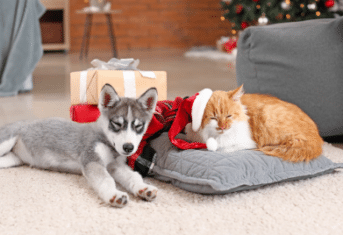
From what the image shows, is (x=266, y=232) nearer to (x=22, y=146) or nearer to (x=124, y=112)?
(x=124, y=112)

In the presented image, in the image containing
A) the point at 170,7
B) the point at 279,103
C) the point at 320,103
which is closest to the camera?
the point at 279,103

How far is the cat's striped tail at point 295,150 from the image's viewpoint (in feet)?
4.10

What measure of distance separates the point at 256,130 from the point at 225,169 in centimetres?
28

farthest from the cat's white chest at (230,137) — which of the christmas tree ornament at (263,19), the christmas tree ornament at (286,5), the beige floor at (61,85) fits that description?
the christmas tree ornament at (286,5)

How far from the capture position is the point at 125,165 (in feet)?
4.17

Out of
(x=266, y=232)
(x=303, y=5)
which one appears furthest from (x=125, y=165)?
(x=303, y=5)

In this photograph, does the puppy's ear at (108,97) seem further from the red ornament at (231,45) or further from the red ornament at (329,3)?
the red ornament at (231,45)

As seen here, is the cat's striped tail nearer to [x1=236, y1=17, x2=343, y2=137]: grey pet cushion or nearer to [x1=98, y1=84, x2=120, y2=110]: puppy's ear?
[x1=236, y1=17, x2=343, y2=137]: grey pet cushion

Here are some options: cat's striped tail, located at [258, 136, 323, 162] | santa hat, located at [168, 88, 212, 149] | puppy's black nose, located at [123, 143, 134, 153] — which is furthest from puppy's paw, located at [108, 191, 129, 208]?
cat's striped tail, located at [258, 136, 323, 162]

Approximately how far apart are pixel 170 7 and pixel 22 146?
5721 millimetres

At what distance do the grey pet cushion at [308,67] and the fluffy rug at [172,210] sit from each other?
472mm

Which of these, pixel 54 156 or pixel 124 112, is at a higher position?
pixel 124 112

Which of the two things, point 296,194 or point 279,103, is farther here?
point 279,103

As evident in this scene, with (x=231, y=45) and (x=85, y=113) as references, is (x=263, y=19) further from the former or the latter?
(x=85, y=113)
